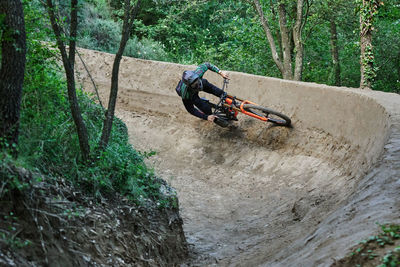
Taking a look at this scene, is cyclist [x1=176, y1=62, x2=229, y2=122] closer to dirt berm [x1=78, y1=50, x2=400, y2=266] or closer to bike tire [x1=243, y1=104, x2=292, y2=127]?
bike tire [x1=243, y1=104, x2=292, y2=127]

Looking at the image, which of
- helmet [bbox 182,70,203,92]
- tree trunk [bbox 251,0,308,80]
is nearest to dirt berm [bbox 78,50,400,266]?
helmet [bbox 182,70,203,92]

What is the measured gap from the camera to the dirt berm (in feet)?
19.7

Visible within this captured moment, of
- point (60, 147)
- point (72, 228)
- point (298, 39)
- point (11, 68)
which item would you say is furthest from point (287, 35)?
point (72, 228)

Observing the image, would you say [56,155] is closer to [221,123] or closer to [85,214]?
[85,214]

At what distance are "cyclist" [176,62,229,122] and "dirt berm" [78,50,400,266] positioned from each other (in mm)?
1470

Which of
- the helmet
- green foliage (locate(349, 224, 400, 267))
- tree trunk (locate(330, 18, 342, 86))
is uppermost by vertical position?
tree trunk (locate(330, 18, 342, 86))

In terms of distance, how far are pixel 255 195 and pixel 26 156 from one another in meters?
5.94

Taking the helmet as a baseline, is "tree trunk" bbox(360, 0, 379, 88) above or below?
above

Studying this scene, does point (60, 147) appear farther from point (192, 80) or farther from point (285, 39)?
point (285, 39)

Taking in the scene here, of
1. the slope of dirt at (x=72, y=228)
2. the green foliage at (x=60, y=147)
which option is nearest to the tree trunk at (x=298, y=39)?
the green foliage at (x=60, y=147)

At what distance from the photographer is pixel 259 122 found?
41.3 feet

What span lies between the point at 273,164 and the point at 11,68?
7313 mm

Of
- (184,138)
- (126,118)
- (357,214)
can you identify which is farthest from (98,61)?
(357,214)

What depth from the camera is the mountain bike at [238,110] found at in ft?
38.3
